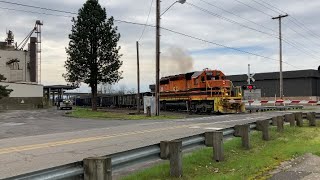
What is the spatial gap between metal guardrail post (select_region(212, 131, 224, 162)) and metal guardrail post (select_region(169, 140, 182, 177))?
177cm

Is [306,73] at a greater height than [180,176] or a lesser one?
greater

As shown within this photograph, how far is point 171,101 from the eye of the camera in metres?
43.8

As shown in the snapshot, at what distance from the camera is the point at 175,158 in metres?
8.21

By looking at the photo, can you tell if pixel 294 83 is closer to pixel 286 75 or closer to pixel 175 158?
pixel 286 75

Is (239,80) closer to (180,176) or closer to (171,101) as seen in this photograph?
(171,101)

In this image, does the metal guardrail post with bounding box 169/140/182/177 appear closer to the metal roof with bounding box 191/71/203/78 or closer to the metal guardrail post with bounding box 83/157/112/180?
the metal guardrail post with bounding box 83/157/112/180

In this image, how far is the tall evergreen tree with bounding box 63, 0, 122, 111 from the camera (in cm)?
5003

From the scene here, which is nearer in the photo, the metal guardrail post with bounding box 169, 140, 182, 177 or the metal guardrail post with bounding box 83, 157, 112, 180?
the metal guardrail post with bounding box 83, 157, 112, 180

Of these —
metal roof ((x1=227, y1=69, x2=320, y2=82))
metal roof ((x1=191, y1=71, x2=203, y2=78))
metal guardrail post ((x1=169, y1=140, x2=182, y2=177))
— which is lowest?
metal guardrail post ((x1=169, y1=140, x2=182, y2=177))

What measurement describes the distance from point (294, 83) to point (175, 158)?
2490 inches

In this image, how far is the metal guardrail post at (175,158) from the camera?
26.9 ft

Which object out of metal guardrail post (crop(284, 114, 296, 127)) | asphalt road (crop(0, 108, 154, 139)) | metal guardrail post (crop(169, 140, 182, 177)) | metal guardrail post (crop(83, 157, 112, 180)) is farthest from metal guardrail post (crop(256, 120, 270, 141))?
asphalt road (crop(0, 108, 154, 139))

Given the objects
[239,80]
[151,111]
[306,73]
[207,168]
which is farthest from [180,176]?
[239,80]

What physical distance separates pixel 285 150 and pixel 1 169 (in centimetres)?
749
